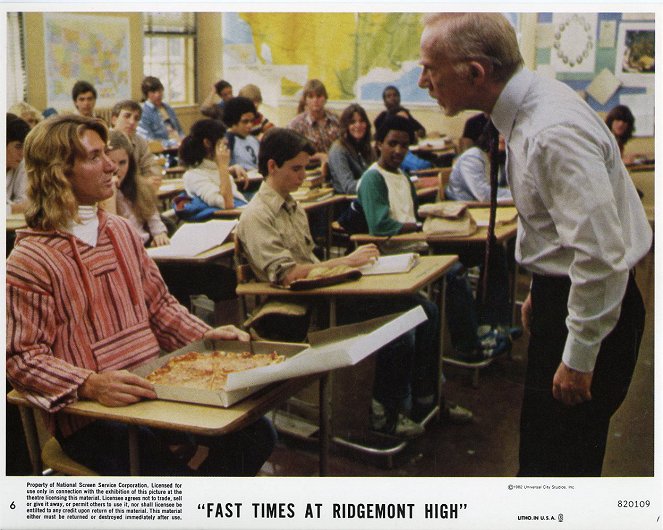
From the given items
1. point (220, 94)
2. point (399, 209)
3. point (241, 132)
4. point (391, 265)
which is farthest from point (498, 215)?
point (220, 94)

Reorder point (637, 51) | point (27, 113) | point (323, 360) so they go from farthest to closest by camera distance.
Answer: point (27, 113), point (637, 51), point (323, 360)

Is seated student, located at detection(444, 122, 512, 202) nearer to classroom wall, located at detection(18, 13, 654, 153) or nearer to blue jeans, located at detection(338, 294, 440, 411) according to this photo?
blue jeans, located at detection(338, 294, 440, 411)

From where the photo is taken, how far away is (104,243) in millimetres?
1646

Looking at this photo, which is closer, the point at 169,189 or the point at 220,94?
the point at 169,189

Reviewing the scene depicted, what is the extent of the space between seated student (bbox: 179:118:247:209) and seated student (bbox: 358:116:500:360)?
99cm

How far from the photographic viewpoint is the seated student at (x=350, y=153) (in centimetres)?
438

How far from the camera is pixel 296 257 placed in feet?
8.31

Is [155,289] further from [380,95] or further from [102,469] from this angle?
[380,95]

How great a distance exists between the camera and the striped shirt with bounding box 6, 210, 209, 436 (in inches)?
56.4

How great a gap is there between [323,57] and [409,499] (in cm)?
578

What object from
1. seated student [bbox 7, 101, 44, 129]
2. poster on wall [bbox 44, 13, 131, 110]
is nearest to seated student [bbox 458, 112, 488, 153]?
seated student [bbox 7, 101, 44, 129]

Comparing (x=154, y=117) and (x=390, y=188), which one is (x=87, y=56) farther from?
(x=390, y=188)

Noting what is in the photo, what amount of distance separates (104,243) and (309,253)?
1038mm
